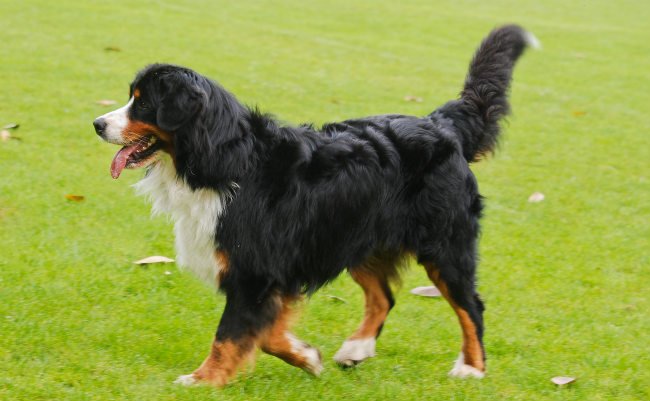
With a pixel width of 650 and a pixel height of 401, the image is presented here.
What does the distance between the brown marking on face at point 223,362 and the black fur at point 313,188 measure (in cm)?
6

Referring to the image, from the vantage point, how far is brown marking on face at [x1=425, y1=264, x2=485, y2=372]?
4.56 m

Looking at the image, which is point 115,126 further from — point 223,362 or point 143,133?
point 223,362

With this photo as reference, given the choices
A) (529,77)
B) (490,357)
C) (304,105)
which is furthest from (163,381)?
(529,77)

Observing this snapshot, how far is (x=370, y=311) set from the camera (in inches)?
193

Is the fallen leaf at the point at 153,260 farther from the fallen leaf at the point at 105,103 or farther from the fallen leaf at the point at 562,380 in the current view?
the fallen leaf at the point at 105,103

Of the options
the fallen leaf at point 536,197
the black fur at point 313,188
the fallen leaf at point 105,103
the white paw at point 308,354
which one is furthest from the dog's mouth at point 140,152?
the fallen leaf at point 105,103

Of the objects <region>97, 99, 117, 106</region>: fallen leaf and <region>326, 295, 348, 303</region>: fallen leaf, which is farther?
<region>97, 99, 117, 106</region>: fallen leaf

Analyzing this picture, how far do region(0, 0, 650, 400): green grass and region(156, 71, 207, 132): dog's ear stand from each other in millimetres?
1393

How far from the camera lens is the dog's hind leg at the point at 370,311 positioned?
4656 millimetres

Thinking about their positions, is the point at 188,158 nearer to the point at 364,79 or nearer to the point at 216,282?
the point at 216,282

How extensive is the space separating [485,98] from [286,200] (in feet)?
5.12

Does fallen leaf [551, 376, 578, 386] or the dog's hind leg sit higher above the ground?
the dog's hind leg

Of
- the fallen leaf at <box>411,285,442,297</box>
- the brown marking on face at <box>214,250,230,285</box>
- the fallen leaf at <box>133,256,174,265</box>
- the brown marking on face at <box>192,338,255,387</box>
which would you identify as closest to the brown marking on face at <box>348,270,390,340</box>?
the fallen leaf at <box>411,285,442,297</box>

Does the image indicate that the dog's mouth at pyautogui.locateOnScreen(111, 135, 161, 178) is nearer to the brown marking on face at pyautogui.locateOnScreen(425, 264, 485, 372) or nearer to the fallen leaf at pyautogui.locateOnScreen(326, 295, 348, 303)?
the brown marking on face at pyautogui.locateOnScreen(425, 264, 485, 372)
